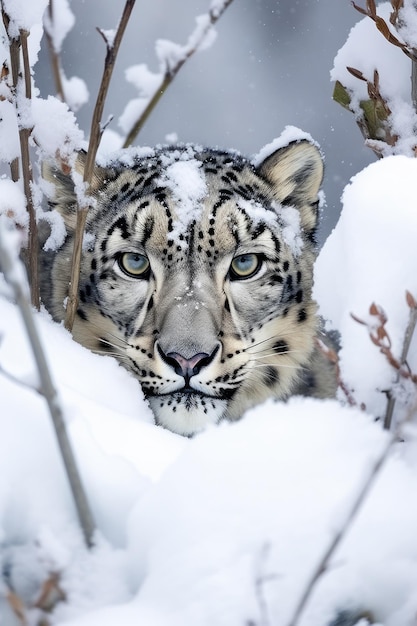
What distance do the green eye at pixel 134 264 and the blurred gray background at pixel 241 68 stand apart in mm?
9992

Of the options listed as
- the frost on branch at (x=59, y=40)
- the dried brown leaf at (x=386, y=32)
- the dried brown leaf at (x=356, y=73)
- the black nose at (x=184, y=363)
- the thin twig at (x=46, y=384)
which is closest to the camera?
the thin twig at (x=46, y=384)

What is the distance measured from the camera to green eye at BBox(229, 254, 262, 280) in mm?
3293

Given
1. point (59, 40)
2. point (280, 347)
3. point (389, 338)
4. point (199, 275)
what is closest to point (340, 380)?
point (389, 338)

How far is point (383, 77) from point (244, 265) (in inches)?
39.1

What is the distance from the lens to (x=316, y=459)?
1.58 metres

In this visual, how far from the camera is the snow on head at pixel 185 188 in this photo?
10.3ft

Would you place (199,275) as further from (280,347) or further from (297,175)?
(297,175)

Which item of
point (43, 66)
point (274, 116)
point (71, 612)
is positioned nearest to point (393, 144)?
point (71, 612)

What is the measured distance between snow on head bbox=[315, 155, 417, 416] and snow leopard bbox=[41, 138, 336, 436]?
931mm

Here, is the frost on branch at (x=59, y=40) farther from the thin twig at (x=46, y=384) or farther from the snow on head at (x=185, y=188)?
the thin twig at (x=46, y=384)

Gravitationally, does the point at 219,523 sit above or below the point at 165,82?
below

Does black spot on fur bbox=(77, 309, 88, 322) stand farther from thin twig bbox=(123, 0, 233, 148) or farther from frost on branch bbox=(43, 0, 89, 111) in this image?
frost on branch bbox=(43, 0, 89, 111)

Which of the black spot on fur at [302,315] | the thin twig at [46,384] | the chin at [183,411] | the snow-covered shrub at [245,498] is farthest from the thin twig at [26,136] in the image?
the black spot on fur at [302,315]

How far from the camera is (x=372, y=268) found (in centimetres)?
198
